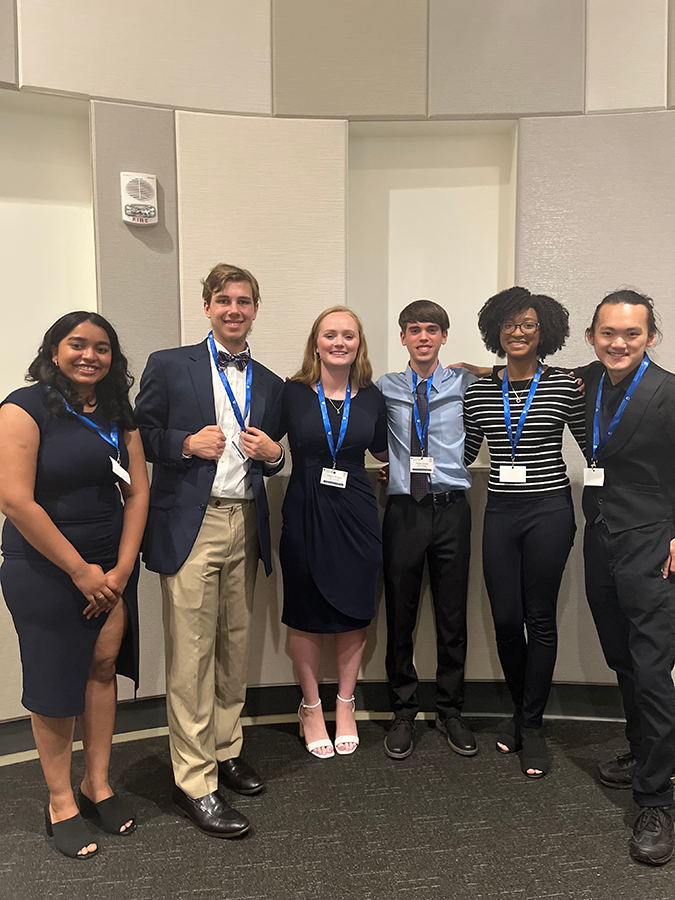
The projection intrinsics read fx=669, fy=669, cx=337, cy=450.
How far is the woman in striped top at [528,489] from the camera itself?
2781mm

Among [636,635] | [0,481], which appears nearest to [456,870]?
[636,635]

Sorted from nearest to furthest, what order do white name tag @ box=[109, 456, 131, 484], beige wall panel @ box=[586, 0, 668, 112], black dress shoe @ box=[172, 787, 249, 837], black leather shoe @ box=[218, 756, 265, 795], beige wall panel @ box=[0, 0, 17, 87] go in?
white name tag @ box=[109, 456, 131, 484] → black dress shoe @ box=[172, 787, 249, 837] → black leather shoe @ box=[218, 756, 265, 795] → beige wall panel @ box=[0, 0, 17, 87] → beige wall panel @ box=[586, 0, 668, 112]

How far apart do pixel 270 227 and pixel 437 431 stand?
1.37m

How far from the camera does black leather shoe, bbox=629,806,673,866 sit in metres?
2.29

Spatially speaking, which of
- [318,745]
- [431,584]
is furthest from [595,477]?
[318,745]

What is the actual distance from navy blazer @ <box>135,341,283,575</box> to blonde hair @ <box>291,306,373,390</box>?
0.53 metres

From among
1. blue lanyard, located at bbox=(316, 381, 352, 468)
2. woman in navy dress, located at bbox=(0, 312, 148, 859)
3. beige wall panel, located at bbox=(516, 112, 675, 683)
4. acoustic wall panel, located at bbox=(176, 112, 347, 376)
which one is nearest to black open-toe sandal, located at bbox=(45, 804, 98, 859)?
woman in navy dress, located at bbox=(0, 312, 148, 859)

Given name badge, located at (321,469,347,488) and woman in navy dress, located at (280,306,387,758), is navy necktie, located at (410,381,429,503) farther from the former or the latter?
name badge, located at (321,469,347,488)

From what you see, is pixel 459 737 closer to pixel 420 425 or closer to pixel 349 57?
pixel 420 425

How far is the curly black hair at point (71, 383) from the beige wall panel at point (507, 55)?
2.20m

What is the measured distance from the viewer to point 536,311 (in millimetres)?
2836

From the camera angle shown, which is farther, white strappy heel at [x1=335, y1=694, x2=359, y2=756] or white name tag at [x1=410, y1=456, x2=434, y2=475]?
white strappy heel at [x1=335, y1=694, x2=359, y2=756]

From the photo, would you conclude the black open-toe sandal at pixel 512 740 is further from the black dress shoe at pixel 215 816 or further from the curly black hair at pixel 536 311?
the curly black hair at pixel 536 311

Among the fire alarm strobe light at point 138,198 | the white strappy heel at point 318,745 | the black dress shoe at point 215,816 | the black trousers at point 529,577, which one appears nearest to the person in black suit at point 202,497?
the black dress shoe at point 215,816
